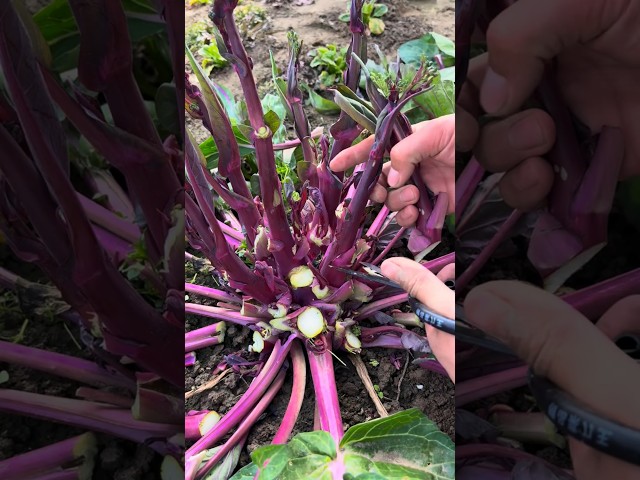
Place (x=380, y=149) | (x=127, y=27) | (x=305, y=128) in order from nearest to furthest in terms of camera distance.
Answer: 1. (x=127, y=27)
2. (x=380, y=149)
3. (x=305, y=128)

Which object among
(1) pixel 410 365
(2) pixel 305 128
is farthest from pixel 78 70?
(1) pixel 410 365

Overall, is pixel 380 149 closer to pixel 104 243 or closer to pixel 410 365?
pixel 410 365

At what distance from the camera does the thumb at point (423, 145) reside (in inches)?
34.0

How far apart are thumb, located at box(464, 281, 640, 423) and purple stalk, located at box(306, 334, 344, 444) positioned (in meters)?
0.63

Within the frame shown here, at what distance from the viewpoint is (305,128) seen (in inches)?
38.8

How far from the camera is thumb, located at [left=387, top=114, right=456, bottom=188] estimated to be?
865mm

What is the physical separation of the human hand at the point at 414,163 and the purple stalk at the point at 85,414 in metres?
0.65

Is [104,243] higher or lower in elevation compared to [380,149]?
higher

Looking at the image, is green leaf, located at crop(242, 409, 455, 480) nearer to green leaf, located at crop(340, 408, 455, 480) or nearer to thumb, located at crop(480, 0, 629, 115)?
green leaf, located at crop(340, 408, 455, 480)

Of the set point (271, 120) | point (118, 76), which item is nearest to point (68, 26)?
point (118, 76)

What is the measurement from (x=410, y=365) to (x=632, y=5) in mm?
867

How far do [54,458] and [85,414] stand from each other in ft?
0.09

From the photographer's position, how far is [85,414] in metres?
0.32

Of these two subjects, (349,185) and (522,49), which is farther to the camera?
(349,185)
